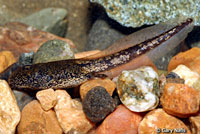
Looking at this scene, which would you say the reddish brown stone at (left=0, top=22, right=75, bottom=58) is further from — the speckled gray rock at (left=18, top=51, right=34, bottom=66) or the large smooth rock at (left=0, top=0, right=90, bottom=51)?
the large smooth rock at (left=0, top=0, right=90, bottom=51)

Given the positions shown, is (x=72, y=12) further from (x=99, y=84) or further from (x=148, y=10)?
(x=99, y=84)

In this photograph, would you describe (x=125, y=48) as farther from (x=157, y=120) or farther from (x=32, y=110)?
(x=32, y=110)

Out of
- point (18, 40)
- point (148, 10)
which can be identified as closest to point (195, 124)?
point (148, 10)

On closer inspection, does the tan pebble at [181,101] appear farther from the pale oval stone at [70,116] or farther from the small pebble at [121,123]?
the pale oval stone at [70,116]

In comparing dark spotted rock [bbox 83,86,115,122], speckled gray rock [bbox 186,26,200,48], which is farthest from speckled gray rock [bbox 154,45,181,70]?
dark spotted rock [bbox 83,86,115,122]

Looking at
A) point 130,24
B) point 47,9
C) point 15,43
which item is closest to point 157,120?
point 130,24
